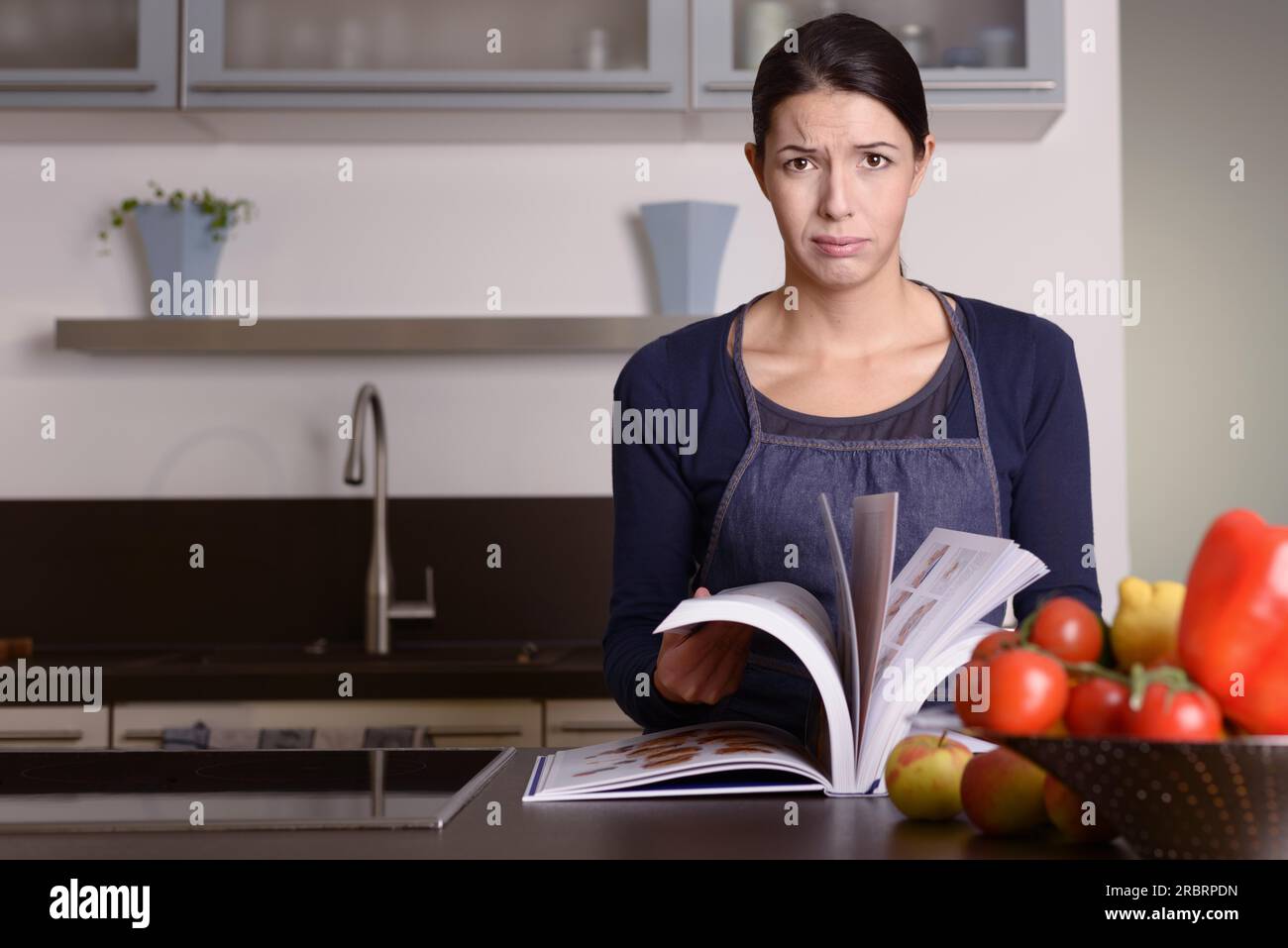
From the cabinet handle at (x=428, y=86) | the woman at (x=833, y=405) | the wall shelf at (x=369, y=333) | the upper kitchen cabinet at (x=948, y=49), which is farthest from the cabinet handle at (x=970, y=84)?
the woman at (x=833, y=405)

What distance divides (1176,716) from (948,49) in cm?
210

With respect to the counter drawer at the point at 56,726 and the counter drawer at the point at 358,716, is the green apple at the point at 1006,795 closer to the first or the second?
the counter drawer at the point at 358,716

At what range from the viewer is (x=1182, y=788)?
661 millimetres

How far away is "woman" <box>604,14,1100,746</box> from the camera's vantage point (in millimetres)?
1372

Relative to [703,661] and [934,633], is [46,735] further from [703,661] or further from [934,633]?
[934,633]

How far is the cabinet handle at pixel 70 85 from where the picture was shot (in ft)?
8.13

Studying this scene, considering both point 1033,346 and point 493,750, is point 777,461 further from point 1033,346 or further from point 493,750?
point 493,750

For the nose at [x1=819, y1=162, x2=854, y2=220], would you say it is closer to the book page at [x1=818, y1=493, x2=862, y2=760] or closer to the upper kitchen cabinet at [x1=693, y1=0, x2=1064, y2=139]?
the book page at [x1=818, y1=493, x2=862, y2=760]

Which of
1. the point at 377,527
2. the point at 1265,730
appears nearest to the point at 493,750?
the point at 1265,730

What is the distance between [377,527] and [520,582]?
33 cm

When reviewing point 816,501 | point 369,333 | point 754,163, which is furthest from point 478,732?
point 754,163

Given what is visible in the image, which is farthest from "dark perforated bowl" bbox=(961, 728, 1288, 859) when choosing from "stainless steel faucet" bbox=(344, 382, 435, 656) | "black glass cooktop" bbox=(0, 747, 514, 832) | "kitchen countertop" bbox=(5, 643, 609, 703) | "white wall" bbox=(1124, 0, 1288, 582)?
"white wall" bbox=(1124, 0, 1288, 582)

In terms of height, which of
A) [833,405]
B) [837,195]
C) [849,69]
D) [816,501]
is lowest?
[816,501]

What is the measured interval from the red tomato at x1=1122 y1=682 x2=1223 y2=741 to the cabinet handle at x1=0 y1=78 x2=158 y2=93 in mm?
2340
